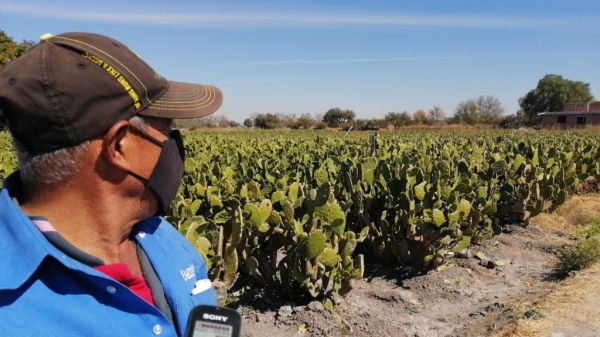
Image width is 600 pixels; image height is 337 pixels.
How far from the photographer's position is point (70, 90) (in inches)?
→ 56.9

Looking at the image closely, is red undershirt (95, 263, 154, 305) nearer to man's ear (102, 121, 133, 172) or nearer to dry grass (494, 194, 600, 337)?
man's ear (102, 121, 133, 172)

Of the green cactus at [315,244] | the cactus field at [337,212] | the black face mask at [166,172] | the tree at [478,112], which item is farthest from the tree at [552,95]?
the black face mask at [166,172]

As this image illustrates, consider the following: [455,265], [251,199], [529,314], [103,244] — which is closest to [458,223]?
[455,265]

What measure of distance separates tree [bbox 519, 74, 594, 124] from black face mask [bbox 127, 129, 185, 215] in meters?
92.5

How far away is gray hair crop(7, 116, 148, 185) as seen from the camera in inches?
59.5

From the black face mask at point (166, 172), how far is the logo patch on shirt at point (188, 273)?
0.24m

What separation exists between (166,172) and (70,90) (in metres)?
0.47

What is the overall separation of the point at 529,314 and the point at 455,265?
1720mm

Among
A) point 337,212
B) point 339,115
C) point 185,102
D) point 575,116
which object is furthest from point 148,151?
point 339,115

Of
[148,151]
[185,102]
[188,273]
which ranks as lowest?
[188,273]

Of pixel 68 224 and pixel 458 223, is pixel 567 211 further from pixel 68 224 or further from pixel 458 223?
pixel 68 224

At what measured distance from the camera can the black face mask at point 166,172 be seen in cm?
174

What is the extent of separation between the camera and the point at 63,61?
146 centimetres

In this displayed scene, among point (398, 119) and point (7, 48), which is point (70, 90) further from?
point (398, 119)
